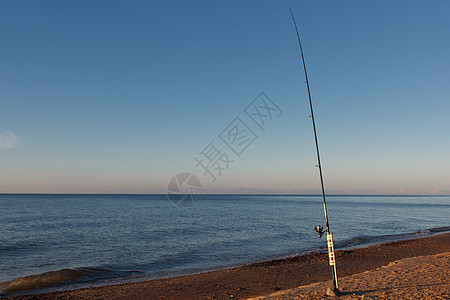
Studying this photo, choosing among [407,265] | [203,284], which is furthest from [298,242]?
[203,284]

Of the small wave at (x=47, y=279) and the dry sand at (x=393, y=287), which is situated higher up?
the dry sand at (x=393, y=287)

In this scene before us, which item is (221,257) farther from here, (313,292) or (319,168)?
(319,168)

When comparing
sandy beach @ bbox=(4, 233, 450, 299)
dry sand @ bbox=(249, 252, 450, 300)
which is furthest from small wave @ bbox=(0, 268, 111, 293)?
dry sand @ bbox=(249, 252, 450, 300)

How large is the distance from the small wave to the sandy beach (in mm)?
2179

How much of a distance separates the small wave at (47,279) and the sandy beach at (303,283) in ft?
7.15

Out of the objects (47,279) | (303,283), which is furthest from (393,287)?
(47,279)

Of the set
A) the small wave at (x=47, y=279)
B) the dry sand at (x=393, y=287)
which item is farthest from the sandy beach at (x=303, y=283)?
the small wave at (x=47, y=279)

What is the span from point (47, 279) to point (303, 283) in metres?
12.2

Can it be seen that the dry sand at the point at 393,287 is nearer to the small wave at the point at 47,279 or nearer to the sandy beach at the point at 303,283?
the sandy beach at the point at 303,283

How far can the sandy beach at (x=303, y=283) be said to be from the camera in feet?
26.2

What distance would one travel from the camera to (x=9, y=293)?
1230 cm

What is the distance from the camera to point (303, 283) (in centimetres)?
1178

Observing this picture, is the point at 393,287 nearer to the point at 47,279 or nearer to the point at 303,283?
the point at 303,283

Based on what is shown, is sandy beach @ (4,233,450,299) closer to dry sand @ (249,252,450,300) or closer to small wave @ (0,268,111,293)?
dry sand @ (249,252,450,300)
